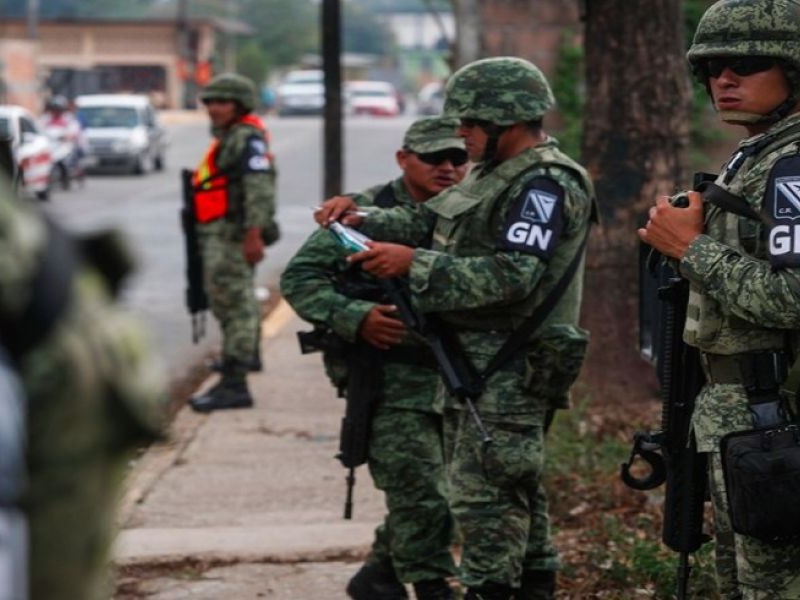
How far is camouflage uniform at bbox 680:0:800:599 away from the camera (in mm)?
3758

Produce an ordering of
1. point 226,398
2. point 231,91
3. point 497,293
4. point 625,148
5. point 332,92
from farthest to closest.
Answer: point 332,92 → point 226,398 → point 231,91 → point 625,148 → point 497,293

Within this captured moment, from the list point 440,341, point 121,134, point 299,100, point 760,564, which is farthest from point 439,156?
point 299,100

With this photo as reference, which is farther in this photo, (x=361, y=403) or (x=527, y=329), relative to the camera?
(x=361, y=403)

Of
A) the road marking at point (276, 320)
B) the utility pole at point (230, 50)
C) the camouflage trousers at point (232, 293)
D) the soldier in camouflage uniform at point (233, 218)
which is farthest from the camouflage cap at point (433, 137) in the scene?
the utility pole at point (230, 50)

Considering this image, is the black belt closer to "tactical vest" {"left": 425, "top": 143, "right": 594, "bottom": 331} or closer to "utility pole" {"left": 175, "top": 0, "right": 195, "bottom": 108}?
"tactical vest" {"left": 425, "top": 143, "right": 594, "bottom": 331}

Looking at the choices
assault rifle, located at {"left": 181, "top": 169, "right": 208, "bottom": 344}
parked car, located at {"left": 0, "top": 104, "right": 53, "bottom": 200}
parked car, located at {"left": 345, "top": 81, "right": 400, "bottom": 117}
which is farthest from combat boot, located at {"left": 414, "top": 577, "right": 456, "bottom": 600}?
parked car, located at {"left": 345, "top": 81, "right": 400, "bottom": 117}

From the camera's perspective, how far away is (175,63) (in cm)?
7425

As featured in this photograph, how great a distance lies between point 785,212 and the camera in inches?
146

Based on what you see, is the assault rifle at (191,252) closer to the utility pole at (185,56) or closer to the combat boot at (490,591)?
the combat boot at (490,591)

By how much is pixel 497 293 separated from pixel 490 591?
0.87 meters

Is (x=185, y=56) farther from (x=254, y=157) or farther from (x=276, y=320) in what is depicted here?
(x=254, y=157)

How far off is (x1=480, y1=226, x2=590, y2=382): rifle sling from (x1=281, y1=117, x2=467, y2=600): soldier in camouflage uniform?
1.68 feet

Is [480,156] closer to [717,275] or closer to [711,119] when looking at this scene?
[717,275]

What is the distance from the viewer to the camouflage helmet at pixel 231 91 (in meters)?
9.35
